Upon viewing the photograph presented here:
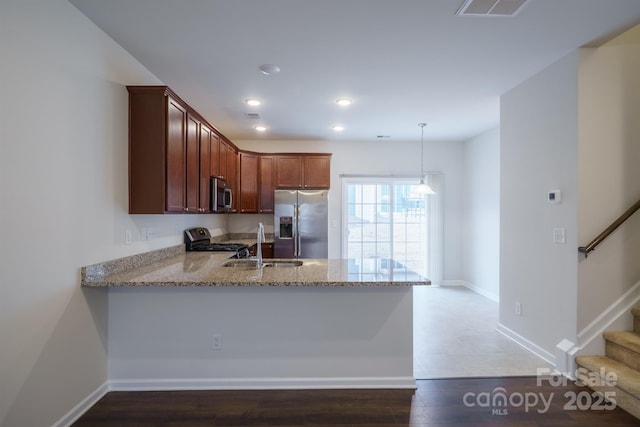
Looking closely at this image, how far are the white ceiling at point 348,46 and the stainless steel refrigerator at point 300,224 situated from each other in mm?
1573

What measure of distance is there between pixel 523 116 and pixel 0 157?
3.98 meters

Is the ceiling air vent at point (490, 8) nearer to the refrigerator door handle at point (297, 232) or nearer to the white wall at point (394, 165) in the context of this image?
the refrigerator door handle at point (297, 232)

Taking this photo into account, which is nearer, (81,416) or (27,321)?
(27,321)

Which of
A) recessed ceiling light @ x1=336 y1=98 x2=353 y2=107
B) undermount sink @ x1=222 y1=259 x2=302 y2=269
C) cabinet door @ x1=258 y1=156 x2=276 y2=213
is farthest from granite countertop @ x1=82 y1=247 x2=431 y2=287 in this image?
cabinet door @ x1=258 y1=156 x2=276 y2=213

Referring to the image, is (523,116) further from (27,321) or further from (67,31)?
(27,321)

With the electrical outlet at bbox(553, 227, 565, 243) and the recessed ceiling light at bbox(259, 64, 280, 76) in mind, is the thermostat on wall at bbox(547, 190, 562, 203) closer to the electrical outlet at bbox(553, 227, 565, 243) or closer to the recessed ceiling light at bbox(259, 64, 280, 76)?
the electrical outlet at bbox(553, 227, 565, 243)

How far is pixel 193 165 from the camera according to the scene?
3.08 metres

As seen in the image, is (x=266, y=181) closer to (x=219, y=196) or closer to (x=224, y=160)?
(x=224, y=160)

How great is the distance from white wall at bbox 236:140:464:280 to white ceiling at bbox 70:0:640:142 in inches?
68.0

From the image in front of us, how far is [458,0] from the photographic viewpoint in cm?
192

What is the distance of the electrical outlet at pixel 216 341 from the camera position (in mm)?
2395

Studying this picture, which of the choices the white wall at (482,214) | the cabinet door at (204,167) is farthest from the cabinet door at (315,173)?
the white wall at (482,214)

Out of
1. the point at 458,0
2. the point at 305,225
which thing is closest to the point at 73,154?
the point at 458,0

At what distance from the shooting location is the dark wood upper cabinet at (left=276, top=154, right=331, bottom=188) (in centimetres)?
526
